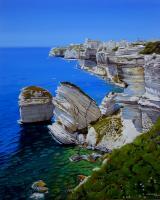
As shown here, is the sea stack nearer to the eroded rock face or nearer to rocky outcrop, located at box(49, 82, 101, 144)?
rocky outcrop, located at box(49, 82, 101, 144)

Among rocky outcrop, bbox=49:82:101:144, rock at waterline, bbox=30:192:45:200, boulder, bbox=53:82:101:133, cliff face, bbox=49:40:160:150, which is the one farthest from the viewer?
boulder, bbox=53:82:101:133

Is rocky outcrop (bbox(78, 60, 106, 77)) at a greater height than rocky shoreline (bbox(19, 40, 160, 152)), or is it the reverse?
rocky shoreline (bbox(19, 40, 160, 152))

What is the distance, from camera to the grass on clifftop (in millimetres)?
19000

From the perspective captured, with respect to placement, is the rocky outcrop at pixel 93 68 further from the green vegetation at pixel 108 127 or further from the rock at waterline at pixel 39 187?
the rock at waterline at pixel 39 187

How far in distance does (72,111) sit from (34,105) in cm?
1107

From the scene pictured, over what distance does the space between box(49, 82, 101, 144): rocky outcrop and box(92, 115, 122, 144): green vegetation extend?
158 cm

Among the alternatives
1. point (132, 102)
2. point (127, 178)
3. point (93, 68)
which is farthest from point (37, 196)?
point (93, 68)

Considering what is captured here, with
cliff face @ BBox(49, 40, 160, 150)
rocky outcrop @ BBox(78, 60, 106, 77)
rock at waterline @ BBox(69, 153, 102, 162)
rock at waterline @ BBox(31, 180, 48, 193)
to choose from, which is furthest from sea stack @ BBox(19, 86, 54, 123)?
rocky outcrop @ BBox(78, 60, 106, 77)

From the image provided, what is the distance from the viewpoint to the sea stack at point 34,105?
208 feet

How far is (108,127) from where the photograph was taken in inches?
2005

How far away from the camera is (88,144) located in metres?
50.2

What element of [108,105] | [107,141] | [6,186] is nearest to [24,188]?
[6,186]

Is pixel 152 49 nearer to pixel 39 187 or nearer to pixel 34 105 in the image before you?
pixel 39 187

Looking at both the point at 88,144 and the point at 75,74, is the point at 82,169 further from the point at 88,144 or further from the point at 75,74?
the point at 75,74
